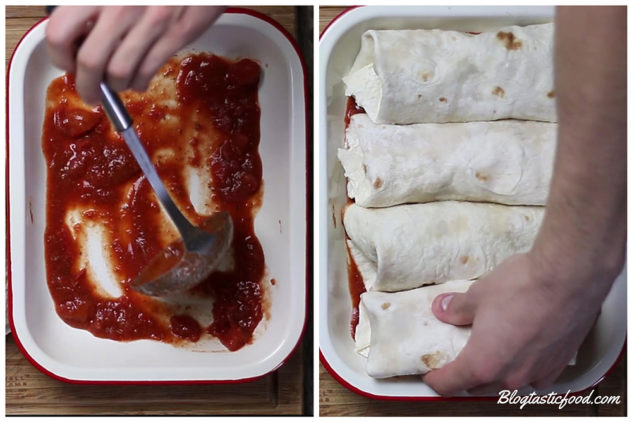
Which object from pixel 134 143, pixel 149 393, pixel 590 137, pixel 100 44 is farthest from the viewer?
pixel 149 393

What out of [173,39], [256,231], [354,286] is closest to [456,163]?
[354,286]

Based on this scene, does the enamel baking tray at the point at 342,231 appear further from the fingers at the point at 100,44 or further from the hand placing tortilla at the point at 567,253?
the fingers at the point at 100,44

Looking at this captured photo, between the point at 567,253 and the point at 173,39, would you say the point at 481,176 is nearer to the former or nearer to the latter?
the point at 567,253

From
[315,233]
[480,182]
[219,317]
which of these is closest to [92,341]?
[219,317]

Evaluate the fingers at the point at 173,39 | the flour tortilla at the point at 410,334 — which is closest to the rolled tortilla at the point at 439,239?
the flour tortilla at the point at 410,334

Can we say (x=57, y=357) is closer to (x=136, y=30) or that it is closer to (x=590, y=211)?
(x=136, y=30)

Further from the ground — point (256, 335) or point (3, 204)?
point (3, 204)
